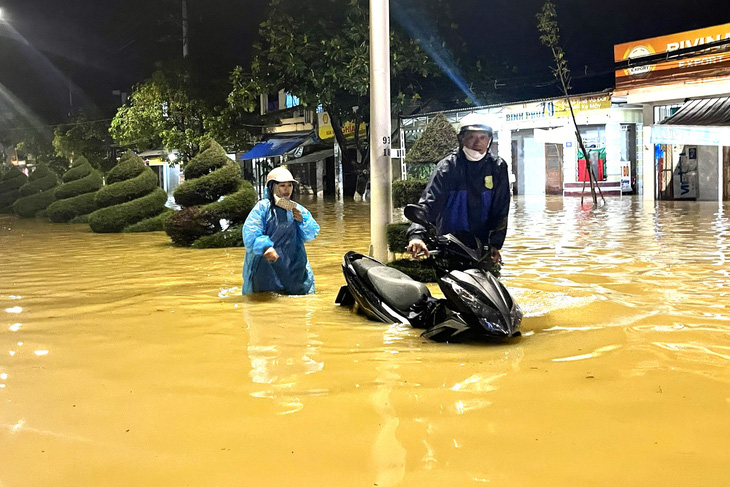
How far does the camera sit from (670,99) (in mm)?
22266

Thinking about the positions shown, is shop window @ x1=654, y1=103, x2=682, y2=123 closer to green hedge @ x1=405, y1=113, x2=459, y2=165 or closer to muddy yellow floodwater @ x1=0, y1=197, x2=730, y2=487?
green hedge @ x1=405, y1=113, x2=459, y2=165

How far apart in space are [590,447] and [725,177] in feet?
72.9

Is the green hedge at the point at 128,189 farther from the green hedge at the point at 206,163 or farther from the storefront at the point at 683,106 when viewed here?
the storefront at the point at 683,106

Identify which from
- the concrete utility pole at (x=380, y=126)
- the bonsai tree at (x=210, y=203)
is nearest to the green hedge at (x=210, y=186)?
the bonsai tree at (x=210, y=203)

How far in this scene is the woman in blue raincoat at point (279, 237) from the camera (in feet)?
21.0

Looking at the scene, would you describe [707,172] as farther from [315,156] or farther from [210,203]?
[315,156]

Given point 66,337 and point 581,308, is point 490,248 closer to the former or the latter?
point 581,308

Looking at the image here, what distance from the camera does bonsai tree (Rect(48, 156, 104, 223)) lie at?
68.7 feet

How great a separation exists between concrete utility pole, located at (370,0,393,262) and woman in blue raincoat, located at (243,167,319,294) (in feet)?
5.15

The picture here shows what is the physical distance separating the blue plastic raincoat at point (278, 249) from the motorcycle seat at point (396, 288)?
49.4 inches

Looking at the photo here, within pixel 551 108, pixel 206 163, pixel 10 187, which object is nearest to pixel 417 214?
pixel 206 163

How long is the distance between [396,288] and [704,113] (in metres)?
18.7

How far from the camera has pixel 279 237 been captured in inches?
258

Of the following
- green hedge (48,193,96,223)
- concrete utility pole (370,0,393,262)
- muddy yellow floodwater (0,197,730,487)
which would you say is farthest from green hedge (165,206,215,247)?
green hedge (48,193,96,223)
